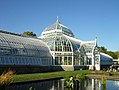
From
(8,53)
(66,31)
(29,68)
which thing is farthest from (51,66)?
(66,31)

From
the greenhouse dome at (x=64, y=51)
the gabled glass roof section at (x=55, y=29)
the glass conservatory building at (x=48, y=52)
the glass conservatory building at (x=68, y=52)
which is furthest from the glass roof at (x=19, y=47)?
the gabled glass roof section at (x=55, y=29)

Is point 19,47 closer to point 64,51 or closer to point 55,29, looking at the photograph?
point 64,51

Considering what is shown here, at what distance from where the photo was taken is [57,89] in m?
22.7

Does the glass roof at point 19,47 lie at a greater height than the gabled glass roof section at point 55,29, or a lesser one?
lesser

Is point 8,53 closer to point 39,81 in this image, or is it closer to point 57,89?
point 39,81

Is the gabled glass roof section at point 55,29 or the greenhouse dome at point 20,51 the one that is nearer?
the greenhouse dome at point 20,51

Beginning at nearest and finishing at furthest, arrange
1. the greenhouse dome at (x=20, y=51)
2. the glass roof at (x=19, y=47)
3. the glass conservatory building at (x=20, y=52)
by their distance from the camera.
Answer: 1. the glass conservatory building at (x=20, y=52)
2. the greenhouse dome at (x=20, y=51)
3. the glass roof at (x=19, y=47)

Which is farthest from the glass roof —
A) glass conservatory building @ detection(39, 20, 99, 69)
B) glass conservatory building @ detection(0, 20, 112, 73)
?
glass conservatory building @ detection(39, 20, 99, 69)

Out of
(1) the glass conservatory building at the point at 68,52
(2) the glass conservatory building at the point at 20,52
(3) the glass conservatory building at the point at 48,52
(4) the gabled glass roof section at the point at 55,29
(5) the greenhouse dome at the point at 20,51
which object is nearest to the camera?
(2) the glass conservatory building at the point at 20,52

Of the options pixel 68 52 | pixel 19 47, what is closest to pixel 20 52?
pixel 19 47

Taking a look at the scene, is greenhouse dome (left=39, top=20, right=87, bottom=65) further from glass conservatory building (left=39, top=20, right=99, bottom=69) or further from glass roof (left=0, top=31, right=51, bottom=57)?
glass roof (left=0, top=31, right=51, bottom=57)

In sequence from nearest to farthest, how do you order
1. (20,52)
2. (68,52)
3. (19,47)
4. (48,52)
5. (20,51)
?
(20,52) < (20,51) < (19,47) < (48,52) < (68,52)

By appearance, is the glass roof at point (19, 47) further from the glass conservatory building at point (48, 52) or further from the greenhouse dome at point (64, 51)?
the greenhouse dome at point (64, 51)

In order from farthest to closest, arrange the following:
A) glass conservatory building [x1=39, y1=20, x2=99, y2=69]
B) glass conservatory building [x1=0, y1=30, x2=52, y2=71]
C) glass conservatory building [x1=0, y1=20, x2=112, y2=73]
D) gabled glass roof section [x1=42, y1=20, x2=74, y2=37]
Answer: gabled glass roof section [x1=42, y1=20, x2=74, y2=37]
glass conservatory building [x1=39, y1=20, x2=99, y2=69]
glass conservatory building [x1=0, y1=20, x2=112, y2=73]
glass conservatory building [x1=0, y1=30, x2=52, y2=71]
